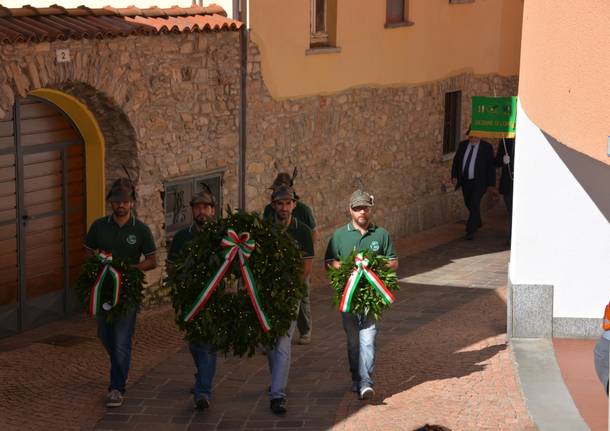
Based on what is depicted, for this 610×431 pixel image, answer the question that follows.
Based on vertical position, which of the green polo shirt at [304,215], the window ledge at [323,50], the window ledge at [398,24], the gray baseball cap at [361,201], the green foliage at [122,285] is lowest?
the green foliage at [122,285]

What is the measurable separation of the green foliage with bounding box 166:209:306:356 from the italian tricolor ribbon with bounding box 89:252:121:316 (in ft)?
1.47

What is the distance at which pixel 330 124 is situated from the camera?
17875mm

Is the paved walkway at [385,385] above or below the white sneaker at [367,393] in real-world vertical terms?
below

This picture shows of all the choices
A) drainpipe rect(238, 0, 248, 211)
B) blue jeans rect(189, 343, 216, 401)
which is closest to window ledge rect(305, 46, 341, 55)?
drainpipe rect(238, 0, 248, 211)

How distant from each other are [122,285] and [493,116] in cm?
1023

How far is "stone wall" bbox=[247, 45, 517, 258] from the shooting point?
53.5 feet

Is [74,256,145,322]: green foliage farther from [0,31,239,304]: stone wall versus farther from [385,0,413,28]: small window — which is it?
[385,0,413,28]: small window

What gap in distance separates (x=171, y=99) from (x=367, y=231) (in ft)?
15.0

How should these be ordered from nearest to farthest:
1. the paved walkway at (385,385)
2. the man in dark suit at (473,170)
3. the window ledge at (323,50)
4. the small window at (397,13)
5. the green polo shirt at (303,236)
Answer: the paved walkway at (385,385) < the green polo shirt at (303,236) < the window ledge at (323,50) < the small window at (397,13) < the man in dark suit at (473,170)

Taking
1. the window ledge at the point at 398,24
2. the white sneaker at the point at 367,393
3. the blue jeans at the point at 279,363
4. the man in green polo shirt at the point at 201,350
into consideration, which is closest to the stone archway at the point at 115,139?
the man in green polo shirt at the point at 201,350

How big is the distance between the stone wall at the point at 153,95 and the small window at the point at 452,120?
7369 mm

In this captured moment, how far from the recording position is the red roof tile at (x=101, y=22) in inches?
471

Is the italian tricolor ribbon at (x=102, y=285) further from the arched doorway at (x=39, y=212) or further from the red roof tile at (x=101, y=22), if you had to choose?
the arched doorway at (x=39, y=212)

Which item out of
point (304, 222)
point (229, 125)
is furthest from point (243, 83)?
point (304, 222)
